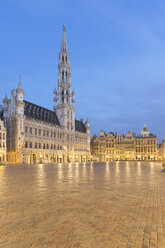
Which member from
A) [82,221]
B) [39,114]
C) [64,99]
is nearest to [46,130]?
[39,114]

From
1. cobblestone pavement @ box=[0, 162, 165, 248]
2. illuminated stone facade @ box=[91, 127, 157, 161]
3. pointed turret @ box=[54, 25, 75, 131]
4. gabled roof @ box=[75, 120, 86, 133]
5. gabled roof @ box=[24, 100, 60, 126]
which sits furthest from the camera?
illuminated stone facade @ box=[91, 127, 157, 161]

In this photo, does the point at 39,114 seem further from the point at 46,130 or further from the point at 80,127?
the point at 80,127

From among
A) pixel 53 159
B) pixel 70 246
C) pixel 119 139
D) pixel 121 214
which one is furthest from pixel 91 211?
pixel 119 139

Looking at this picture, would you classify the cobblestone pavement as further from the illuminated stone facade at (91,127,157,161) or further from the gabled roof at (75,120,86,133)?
the illuminated stone facade at (91,127,157,161)

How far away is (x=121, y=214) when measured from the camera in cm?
648

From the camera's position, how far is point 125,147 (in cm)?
11306

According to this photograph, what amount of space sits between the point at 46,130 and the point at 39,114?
7.42 m

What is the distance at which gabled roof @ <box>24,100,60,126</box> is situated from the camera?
70.3 m

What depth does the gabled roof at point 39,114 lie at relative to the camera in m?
70.3

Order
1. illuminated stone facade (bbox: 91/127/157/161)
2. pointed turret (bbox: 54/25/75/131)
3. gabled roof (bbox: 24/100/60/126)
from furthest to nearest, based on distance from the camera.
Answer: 1. illuminated stone facade (bbox: 91/127/157/161)
2. pointed turret (bbox: 54/25/75/131)
3. gabled roof (bbox: 24/100/60/126)

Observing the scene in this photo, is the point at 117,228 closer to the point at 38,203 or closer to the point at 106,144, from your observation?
the point at 38,203

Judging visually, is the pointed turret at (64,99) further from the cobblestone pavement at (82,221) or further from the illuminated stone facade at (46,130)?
the cobblestone pavement at (82,221)

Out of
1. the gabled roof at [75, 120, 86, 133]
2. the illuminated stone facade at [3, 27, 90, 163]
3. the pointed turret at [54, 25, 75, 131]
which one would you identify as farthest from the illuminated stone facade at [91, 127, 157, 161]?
the pointed turret at [54, 25, 75, 131]

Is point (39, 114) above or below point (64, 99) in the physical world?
below
